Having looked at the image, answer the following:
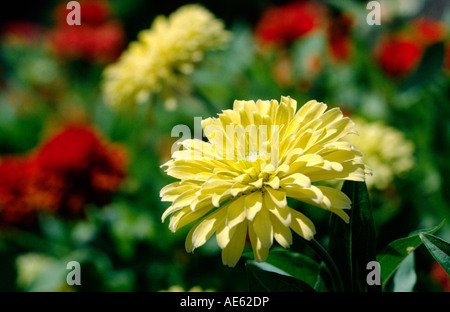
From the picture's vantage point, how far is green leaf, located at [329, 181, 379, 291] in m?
0.57

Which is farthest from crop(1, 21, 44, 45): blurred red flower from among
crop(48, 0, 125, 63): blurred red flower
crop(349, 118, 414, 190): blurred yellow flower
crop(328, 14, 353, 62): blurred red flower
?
crop(349, 118, 414, 190): blurred yellow flower

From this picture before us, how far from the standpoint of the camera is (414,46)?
1.51 m

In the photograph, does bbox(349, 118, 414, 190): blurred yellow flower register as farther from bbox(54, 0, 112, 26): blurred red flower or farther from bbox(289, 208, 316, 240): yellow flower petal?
bbox(54, 0, 112, 26): blurred red flower

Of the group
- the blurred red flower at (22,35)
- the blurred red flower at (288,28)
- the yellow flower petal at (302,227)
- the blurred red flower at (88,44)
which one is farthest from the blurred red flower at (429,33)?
the blurred red flower at (22,35)

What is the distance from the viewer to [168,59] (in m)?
1.10

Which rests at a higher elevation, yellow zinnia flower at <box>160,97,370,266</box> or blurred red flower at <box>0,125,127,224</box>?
blurred red flower at <box>0,125,127,224</box>

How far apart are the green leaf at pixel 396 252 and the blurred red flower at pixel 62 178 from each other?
31.9 inches

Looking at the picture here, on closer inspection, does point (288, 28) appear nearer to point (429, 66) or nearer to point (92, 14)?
point (429, 66)

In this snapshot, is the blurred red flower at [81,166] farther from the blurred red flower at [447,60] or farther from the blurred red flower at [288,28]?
the blurred red flower at [447,60]

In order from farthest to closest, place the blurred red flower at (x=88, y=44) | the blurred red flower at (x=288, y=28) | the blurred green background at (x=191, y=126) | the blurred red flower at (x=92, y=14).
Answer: the blurred red flower at (x=92, y=14) < the blurred red flower at (x=88, y=44) < the blurred red flower at (x=288, y=28) < the blurred green background at (x=191, y=126)

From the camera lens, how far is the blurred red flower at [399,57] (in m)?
1.49

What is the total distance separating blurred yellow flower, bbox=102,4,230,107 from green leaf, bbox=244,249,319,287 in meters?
0.60

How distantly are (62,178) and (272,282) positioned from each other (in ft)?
2.55

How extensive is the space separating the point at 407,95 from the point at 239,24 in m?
0.86
